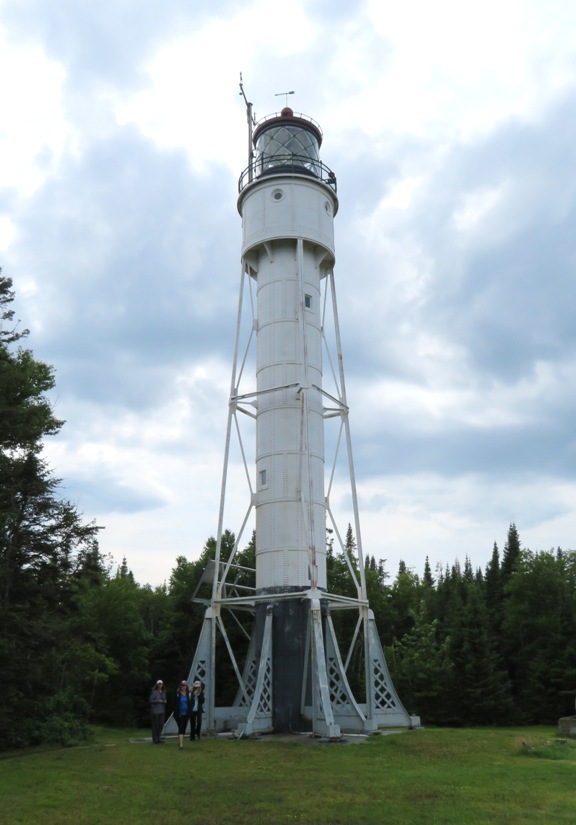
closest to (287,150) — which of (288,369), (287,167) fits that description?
(287,167)

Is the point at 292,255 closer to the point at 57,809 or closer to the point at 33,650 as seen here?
the point at 33,650

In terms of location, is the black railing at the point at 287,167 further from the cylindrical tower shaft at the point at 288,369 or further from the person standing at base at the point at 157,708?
the person standing at base at the point at 157,708

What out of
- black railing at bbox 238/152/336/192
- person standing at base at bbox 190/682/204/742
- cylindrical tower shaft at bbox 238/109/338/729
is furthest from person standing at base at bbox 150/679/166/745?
black railing at bbox 238/152/336/192

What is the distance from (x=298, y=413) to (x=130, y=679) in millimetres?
23859

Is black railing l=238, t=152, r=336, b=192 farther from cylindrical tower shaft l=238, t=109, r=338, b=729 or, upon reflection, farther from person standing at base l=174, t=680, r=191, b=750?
person standing at base l=174, t=680, r=191, b=750

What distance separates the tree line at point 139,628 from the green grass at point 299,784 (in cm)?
354

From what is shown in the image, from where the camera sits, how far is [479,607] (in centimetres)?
3881

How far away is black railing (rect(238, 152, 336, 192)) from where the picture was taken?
25203mm

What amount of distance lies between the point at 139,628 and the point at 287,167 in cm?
2699

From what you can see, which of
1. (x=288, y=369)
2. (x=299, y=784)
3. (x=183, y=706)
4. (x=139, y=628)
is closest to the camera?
(x=299, y=784)

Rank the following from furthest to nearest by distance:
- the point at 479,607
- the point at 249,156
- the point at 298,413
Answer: the point at 479,607
the point at 249,156
the point at 298,413

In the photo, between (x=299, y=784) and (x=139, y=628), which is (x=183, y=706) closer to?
(x=299, y=784)

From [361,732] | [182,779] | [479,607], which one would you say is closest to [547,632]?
[479,607]

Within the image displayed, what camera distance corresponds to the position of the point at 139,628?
4134 cm
